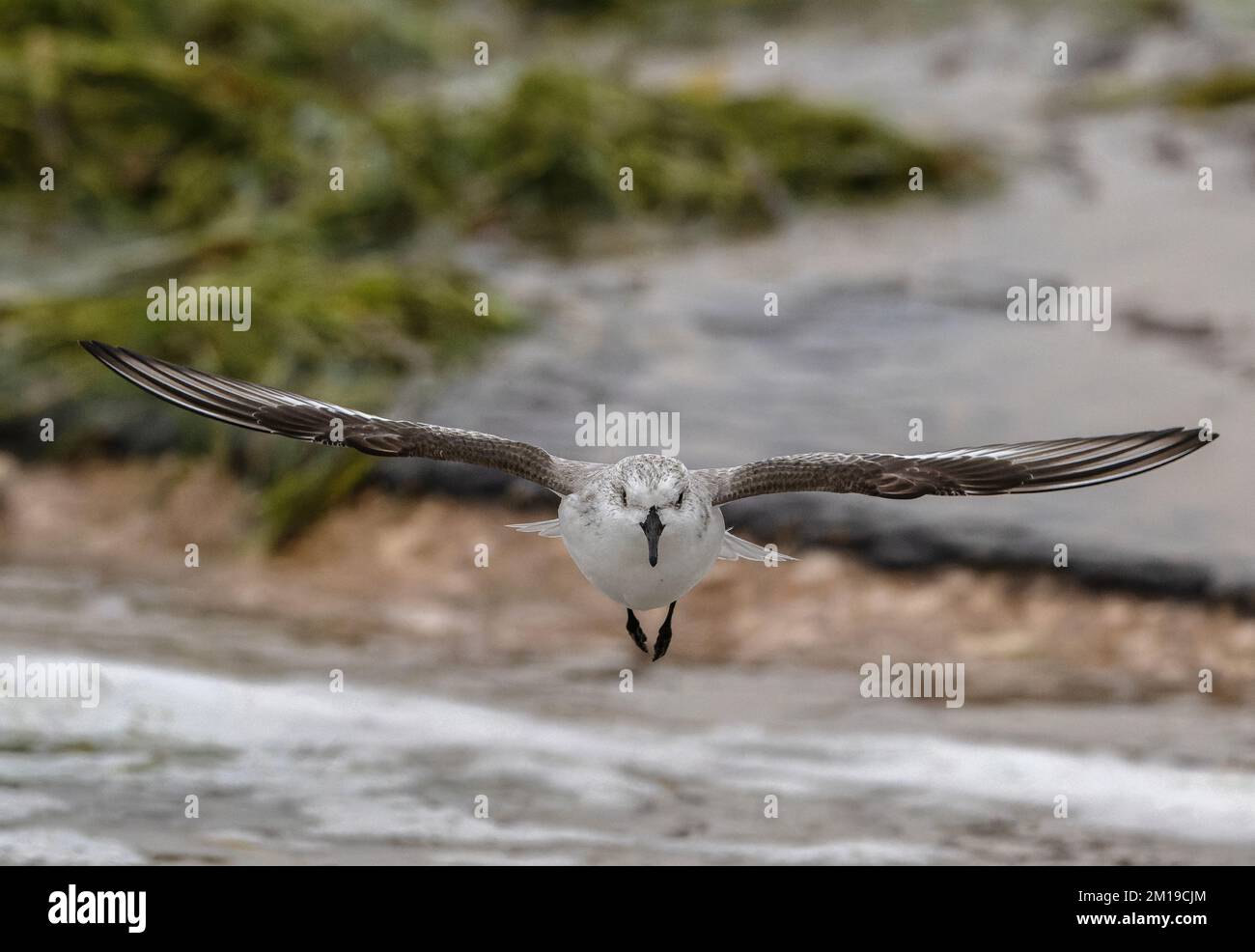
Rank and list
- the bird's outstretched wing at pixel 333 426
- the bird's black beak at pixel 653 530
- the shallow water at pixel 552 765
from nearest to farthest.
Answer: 1. the bird's black beak at pixel 653 530
2. the bird's outstretched wing at pixel 333 426
3. the shallow water at pixel 552 765

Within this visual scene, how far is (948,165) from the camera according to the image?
24.7m

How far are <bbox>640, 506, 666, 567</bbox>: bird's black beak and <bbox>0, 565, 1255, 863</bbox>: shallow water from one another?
4097 millimetres

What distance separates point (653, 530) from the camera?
320 inches

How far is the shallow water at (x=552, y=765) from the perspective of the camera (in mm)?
11789

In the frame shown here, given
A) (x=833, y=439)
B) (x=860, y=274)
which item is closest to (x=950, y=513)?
(x=833, y=439)

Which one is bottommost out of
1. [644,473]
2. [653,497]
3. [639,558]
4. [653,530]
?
[639,558]

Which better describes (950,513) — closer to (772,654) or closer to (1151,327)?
(772,654)

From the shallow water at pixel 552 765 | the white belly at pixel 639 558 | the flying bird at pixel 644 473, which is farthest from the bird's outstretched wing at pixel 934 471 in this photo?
the shallow water at pixel 552 765

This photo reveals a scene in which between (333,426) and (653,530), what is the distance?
182 cm

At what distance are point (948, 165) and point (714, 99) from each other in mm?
4396

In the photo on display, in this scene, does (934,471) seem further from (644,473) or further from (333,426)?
(333,426)

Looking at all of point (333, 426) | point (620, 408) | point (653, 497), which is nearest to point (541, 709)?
point (620, 408)

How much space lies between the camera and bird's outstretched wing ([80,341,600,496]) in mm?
8359

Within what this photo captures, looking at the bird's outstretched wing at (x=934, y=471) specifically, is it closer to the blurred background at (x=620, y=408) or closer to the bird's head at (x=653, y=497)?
the bird's head at (x=653, y=497)
